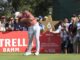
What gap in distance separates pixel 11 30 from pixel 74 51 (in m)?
3.65

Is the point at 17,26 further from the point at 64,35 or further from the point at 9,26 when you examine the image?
the point at 64,35

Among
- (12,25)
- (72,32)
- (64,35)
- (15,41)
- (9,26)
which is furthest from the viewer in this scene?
(15,41)

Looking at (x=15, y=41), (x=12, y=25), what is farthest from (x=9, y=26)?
(x=15, y=41)

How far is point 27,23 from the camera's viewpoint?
12.0m

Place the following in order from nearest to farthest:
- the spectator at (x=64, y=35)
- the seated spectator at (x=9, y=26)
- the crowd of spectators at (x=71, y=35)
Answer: the crowd of spectators at (x=71, y=35) < the spectator at (x=64, y=35) < the seated spectator at (x=9, y=26)

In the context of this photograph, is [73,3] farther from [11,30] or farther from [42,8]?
[42,8]

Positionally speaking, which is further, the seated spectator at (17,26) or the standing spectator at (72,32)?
the seated spectator at (17,26)

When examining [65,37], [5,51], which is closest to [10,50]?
[5,51]

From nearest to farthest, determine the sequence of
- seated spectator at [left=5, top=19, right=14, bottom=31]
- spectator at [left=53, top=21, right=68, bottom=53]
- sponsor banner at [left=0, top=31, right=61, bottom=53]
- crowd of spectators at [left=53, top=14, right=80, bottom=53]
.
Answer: crowd of spectators at [left=53, top=14, right=80, bottom=53] → spectator at [left=53, top=21, right=68, bottom=53] → seated spectator at [left=5, top=19, right=14, bottom=31] → sponsor banner at [left=0, top=31, right=61, bottom=53]

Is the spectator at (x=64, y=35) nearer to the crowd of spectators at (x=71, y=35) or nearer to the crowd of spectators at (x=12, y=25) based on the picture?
the crowd of spectators at (x=71, y=35)

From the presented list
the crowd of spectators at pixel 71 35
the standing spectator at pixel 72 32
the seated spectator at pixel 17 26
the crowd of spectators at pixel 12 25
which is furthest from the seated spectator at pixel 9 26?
the standing spectator at pixel 72 32

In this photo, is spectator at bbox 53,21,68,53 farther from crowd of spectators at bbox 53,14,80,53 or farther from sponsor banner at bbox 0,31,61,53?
sponsor banner at bbox 0,31,61,53

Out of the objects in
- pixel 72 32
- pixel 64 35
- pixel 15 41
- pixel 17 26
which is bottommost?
pixel 15 41

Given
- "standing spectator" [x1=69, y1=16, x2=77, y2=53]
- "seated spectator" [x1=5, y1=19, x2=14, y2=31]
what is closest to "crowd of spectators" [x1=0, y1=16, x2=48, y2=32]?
"seated spectator" [x1=5, y1=19, x2=14, y2=31]
